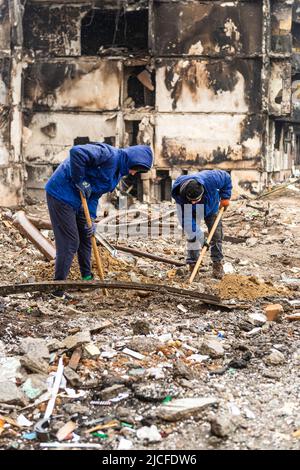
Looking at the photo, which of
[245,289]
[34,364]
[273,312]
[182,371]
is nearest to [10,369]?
[34,364]

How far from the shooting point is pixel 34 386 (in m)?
3.79

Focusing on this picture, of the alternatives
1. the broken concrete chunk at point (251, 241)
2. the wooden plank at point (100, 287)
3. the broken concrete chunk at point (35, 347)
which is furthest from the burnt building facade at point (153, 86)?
the broken concrete chunk at point (35, 347)

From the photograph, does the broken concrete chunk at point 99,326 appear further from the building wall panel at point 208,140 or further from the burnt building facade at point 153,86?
the building wall panel at point 208,140

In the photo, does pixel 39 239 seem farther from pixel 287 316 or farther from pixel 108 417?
pixel 108 417

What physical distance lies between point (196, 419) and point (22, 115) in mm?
13793

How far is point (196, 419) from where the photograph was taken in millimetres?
3445

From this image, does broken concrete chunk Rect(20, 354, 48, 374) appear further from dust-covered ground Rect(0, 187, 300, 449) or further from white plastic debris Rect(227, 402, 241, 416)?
white plastic debris Rect(227, 402, 241, 416)

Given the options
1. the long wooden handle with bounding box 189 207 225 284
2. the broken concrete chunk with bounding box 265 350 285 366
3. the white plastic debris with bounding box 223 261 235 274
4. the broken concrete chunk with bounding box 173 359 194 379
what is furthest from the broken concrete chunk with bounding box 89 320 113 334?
the white plastic debris with bounding box 223 261 235 274

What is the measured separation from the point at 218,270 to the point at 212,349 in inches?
127

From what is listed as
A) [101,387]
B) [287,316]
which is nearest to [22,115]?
[287,316]

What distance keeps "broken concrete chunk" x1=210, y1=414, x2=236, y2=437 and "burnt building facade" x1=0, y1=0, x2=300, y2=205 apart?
42.5ft

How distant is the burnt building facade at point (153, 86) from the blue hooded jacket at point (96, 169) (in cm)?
976

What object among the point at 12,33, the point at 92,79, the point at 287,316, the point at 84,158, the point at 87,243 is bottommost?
the point at 287,316

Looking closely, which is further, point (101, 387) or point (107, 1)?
point (107, 1)
